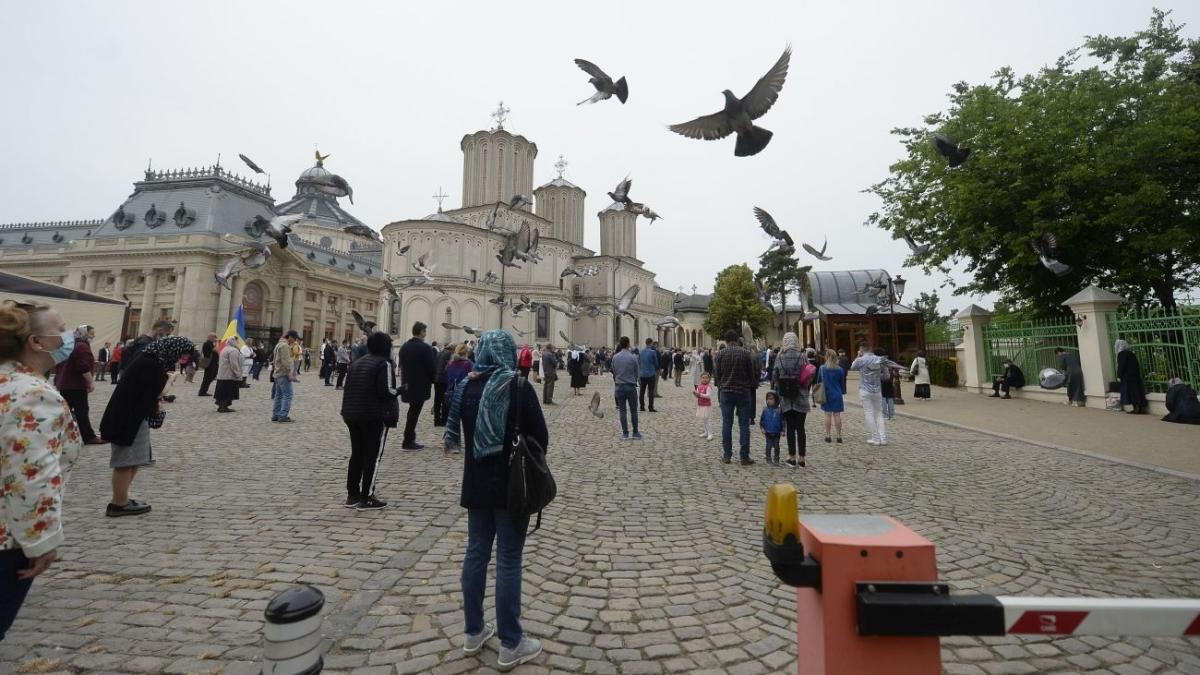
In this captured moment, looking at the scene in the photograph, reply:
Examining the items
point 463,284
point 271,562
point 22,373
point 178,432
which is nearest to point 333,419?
point 178,432

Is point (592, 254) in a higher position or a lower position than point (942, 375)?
higher

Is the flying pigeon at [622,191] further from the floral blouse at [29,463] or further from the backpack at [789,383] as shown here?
the floral blouse at [29,463]

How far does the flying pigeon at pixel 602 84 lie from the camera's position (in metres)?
7.36

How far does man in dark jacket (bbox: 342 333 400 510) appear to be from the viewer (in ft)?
16.8

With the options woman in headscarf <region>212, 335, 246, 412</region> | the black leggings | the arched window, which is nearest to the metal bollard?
the black leggings

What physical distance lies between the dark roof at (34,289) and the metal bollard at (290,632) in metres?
23.0

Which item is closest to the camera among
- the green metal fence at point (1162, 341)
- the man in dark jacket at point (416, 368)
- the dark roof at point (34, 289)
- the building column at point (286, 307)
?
the man in dark jacket at point (416, 368)

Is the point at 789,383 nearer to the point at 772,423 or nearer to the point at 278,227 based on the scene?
the point at 772,423

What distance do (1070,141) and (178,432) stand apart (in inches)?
964

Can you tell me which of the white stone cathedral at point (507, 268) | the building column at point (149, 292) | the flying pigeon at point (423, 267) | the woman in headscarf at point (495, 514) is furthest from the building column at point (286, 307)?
the woman in headscarf at point (495, 514)

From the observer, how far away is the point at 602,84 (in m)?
7.65

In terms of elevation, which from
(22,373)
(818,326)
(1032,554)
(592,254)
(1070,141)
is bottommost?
(1032,554)

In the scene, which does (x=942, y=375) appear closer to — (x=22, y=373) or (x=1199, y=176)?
(x=1199, y=176)

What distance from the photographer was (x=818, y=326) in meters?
27.7
